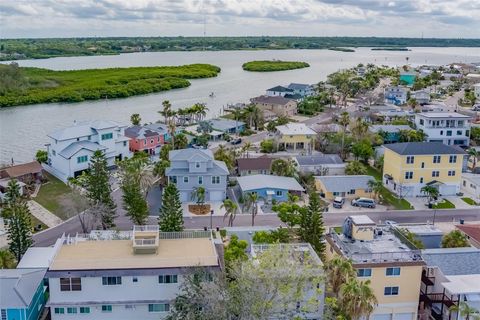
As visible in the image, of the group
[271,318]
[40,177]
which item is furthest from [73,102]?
[271,318]

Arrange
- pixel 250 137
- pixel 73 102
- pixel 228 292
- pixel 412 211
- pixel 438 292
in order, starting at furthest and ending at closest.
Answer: pixel 73 102, pixel 250 137, pixel 412 211, pixel 438 292, pixel 228 292

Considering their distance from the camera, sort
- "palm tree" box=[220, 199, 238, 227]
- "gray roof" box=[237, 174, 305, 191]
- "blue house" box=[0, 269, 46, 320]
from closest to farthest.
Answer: "blue house" box=[0, 269, 46, 320] < "palm tree" box=[220, 199, 238, 227] < "gray roof" box=[237, 174, 305, 191]

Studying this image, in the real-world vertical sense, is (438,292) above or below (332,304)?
below

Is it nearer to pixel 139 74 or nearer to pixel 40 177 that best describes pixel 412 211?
pixel 40 177

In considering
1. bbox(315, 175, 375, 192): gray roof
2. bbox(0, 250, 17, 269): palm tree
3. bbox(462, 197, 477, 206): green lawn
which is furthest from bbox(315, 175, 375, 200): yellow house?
bbox(0, 250, 17, 269): palm tree

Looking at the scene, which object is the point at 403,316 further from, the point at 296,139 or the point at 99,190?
the point at 296,139

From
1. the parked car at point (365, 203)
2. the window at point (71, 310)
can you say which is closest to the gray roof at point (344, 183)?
the parked car at point (365, 203)

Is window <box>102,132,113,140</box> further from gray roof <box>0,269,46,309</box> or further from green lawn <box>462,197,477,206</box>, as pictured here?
green lawn <box>462,197,477,206</box>
